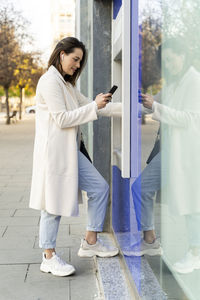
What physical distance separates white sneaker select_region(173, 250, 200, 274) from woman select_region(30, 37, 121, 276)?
62.9 inches

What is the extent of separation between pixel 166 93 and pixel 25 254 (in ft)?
8.65

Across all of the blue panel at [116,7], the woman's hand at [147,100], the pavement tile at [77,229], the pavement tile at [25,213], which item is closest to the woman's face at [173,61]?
the woman's hand at [147,100]

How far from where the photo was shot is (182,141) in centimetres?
191

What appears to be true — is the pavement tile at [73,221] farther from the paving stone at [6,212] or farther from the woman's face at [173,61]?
the woman's face at [173,61]

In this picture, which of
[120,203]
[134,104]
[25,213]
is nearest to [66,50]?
[134,104]

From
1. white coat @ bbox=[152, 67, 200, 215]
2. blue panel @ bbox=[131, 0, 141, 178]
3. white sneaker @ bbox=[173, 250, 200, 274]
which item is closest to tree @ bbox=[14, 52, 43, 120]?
blue panel @ bbox=[131, 0, 141, 178]

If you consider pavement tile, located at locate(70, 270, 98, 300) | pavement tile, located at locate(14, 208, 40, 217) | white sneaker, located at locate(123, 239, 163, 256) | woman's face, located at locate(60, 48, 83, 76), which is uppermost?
woman's face, located at locate(60, 48, 83, 76)

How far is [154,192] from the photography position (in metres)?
2.41

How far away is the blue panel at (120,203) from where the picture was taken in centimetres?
371

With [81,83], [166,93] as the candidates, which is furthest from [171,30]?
[81,83]

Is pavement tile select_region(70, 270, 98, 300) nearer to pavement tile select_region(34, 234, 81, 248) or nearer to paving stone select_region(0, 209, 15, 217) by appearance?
pavement tile select_region(34, 234, 81, 248)

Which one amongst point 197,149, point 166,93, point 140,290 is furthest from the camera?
point 140,290

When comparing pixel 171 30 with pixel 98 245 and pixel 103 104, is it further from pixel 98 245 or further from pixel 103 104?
pixel 98 245

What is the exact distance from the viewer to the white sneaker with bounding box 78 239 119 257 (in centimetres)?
401
